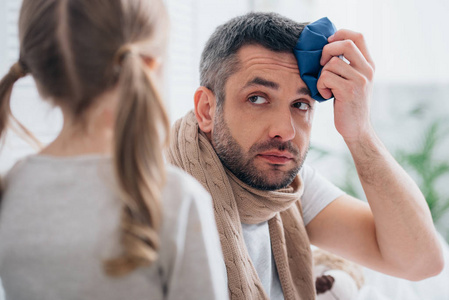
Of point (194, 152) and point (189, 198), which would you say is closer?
point (189, 198)

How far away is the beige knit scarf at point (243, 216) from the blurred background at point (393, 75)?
49.8 inches

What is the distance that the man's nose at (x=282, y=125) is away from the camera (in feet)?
3.61

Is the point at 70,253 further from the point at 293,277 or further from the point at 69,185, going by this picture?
the point at 293,277

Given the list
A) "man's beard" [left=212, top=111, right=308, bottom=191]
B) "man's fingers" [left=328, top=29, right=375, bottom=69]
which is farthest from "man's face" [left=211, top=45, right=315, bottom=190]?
"man's fingers" [left=328, top=29, right=375, bottom=69]

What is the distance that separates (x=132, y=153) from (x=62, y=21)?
219mm

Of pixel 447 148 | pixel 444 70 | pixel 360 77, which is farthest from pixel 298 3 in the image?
pixel 360 77

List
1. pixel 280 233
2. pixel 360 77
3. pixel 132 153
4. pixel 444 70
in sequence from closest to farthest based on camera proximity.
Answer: pixel 132 153 < pixel 360 77 < pixel 280 233 < pixel 444 70

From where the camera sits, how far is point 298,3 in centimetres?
312

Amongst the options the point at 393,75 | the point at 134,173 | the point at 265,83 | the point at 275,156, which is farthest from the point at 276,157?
the point at 393,75

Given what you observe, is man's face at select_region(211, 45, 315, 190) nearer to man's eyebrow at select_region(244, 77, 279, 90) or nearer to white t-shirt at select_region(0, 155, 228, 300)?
man's eyebrow at select_region(244, 77, 279, 90)

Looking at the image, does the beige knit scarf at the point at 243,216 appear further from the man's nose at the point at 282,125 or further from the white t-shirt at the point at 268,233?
the man's nose at the point at 282,125

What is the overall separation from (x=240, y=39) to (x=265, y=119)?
257 mm

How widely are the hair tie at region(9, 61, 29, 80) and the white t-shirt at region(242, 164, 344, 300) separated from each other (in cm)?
82

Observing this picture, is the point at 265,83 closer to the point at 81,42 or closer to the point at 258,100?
the point at 258,100
